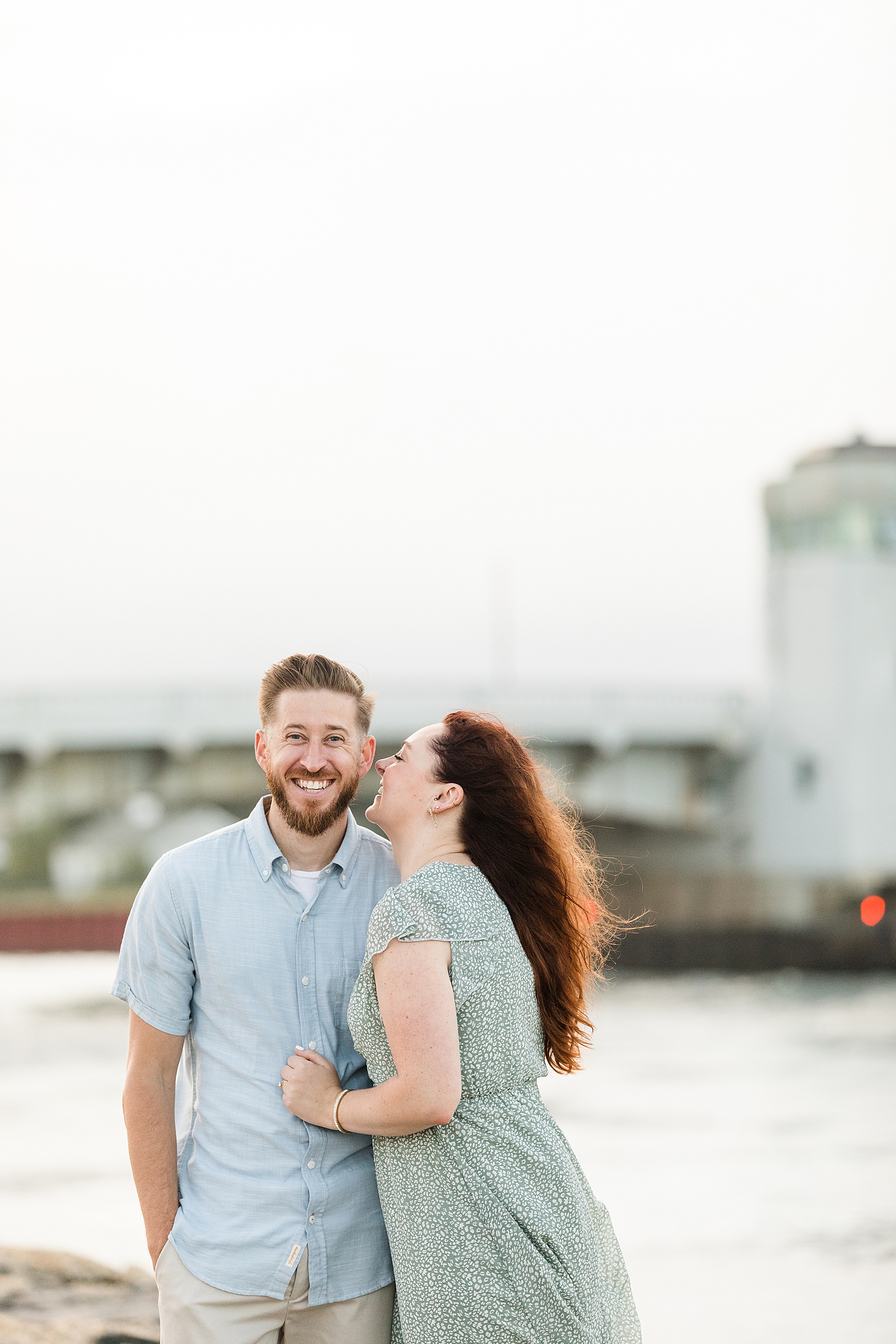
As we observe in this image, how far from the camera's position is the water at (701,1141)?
7566 mm

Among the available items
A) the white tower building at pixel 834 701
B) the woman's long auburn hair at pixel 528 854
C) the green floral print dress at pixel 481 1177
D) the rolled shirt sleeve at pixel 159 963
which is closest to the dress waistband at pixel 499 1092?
the green floral print dress at pixel 481 1177

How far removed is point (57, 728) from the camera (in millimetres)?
20938

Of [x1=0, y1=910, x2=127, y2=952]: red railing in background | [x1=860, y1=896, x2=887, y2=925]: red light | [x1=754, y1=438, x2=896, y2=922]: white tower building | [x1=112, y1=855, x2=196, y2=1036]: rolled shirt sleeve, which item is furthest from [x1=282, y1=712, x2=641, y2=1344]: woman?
[x1=0, y1=910, x2=127, y2=952]: red railing in background

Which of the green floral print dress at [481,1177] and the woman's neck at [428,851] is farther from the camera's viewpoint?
the woman's neck at [428,851]

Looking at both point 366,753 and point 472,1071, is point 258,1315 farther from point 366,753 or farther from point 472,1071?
point 366,753

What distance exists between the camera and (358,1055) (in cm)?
234

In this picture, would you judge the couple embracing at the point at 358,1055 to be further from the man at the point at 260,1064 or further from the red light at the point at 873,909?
the red light at the point at 873,909

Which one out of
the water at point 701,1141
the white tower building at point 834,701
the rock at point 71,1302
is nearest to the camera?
the rock at point 71,1302

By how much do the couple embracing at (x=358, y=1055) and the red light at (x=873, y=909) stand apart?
76.0 ft

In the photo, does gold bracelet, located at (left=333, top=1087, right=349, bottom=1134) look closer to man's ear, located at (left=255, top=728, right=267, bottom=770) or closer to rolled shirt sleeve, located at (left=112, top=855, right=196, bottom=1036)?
rolled shirt sleeve, located at (left=112, top=855, right=196, bottom=1036)

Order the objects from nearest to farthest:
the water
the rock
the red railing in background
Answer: the rock < the water < the red railing in background

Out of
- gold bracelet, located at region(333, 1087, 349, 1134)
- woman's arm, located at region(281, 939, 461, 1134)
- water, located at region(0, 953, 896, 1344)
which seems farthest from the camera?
water, located at region(0, 953, 896, 1344)

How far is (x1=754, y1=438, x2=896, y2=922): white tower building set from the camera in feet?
81.1

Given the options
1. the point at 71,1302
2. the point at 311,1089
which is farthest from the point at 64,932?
the point at 311,1089
